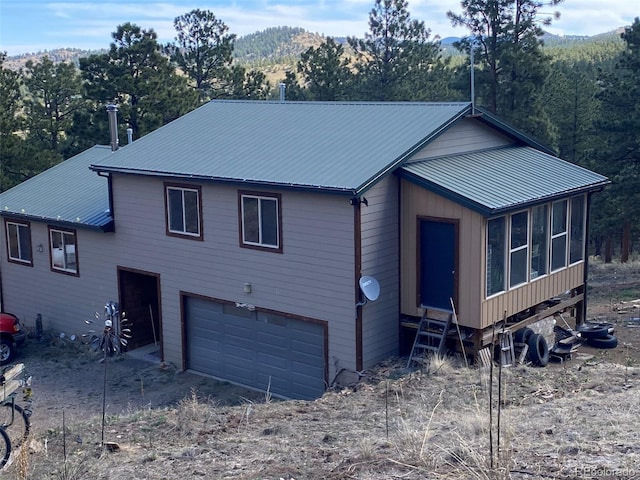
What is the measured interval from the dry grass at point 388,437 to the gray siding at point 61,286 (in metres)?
7.43

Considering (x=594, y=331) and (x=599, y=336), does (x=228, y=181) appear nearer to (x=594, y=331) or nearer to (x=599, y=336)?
(x=594, y=331)

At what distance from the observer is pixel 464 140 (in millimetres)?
16203

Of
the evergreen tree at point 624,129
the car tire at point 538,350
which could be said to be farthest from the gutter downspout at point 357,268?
the evergreen tree at point 624,129

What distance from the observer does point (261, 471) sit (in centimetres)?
827

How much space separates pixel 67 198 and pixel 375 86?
62.3 feet

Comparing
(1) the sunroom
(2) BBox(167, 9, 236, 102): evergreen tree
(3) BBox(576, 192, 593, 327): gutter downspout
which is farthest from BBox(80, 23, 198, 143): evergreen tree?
(3) BBox(576, 192, 593, 327): gutter downspout

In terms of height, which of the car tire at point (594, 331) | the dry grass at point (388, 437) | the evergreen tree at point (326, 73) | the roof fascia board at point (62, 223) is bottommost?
the car tire at point (594, 331)

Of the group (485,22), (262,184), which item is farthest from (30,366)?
(485,22)

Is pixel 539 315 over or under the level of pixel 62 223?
under

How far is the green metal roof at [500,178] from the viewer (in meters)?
13.7

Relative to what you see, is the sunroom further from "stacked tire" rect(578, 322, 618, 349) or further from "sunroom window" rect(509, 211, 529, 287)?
"stacked tire" rect(578, 322, 618, 349)

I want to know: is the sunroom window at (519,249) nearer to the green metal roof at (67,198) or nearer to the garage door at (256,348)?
the garage door at (256,348)

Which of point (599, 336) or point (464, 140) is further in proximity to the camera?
point (599, 336)

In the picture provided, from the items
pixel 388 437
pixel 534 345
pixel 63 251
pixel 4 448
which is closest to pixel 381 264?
pixel 534 345
